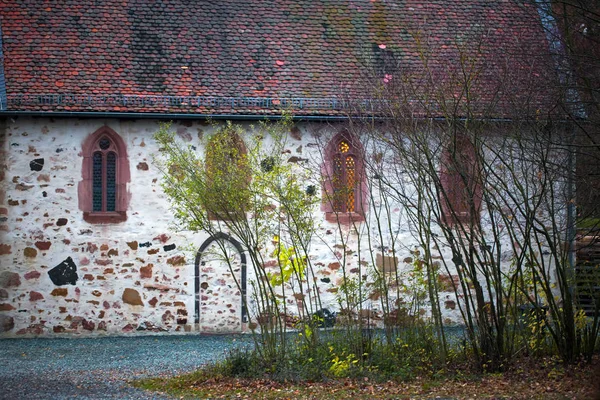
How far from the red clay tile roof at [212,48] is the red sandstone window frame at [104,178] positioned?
76 cm

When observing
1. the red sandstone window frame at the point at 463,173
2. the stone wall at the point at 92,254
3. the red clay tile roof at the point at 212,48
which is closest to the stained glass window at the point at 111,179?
the stone wall at the point at 92,254

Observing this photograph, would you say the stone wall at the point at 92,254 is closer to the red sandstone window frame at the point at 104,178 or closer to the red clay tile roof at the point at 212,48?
the red sandstone window frame at the point at 104,178

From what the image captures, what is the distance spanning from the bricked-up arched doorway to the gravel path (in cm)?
49

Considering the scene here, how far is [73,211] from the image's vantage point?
675 inches

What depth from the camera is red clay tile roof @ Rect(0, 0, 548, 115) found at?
673 inches

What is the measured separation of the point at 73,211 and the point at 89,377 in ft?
18.0

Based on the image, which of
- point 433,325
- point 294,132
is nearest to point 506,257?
point 294,132

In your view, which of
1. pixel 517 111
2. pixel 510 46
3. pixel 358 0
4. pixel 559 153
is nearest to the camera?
pixel 517 111

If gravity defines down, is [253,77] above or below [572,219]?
above

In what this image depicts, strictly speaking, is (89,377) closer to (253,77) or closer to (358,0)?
(253,77)

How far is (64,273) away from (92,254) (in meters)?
0.64

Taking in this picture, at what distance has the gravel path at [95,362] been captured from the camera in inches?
432

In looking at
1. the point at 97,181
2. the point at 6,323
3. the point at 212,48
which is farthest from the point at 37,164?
the point at 212,48

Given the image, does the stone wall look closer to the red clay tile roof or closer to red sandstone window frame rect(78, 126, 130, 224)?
red sandstone window frame rect(78, 126, 130, 224)
